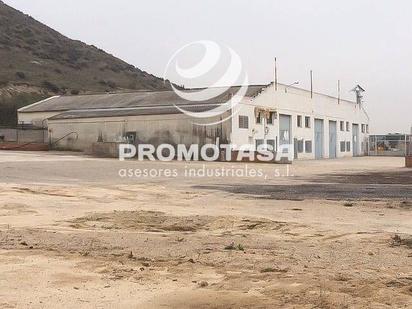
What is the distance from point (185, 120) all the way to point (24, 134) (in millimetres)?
17856

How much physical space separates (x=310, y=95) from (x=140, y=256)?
181ft

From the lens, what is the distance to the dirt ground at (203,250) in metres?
6.32

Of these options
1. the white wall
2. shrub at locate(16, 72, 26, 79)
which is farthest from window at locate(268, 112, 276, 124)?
shrub at locate(16, 72, 26, 79)

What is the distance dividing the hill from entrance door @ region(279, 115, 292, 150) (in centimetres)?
3303

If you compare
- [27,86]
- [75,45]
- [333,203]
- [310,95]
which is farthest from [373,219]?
[75,45]

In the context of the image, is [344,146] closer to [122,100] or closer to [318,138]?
[318,138]

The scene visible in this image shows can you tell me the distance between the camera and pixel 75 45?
12050 cm

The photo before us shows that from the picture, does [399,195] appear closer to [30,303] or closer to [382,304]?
[382,304]

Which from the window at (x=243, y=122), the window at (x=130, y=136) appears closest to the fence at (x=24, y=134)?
the window at (x=130, y=136)

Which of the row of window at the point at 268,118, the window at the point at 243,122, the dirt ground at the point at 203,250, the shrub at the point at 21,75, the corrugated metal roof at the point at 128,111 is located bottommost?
the dirt ground at the point at 203,250

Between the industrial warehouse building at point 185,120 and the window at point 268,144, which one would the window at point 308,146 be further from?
the window at point 268,144

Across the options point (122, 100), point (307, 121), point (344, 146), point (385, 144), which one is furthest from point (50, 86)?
point (385, 144)

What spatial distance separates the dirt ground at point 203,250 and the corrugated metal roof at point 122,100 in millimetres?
32516

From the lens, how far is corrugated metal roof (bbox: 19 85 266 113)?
51281 mm
